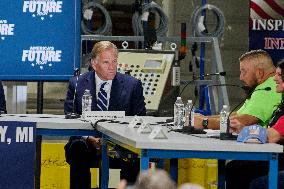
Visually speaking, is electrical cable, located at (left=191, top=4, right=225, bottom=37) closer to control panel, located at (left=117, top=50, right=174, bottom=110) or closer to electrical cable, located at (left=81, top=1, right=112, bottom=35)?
electrical cable, located at (left=81, top=1, right=112, bottom=35)

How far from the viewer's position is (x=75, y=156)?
20.2ft

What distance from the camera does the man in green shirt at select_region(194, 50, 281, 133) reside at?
17.0 feet

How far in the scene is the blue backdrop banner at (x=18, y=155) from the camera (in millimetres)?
5426

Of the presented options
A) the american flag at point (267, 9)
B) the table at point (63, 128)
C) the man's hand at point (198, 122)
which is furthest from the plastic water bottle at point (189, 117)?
the american flag at point (267, 9)

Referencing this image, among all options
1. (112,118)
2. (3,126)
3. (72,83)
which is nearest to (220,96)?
(72,83)

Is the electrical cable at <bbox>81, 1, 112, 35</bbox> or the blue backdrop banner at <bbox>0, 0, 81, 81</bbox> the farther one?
the electrical cable at <bbox>81, 1, 112, 35</bbox>

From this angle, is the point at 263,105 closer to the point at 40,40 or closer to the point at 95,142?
the point at 95,142

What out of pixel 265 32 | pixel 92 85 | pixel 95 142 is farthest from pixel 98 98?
pixel 265 32

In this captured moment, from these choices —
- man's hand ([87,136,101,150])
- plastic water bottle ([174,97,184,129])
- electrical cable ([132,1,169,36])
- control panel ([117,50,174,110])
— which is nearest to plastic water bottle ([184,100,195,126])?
plastic water bottle ([174,97,184,129])

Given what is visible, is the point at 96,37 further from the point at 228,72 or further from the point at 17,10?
the point at 228,72

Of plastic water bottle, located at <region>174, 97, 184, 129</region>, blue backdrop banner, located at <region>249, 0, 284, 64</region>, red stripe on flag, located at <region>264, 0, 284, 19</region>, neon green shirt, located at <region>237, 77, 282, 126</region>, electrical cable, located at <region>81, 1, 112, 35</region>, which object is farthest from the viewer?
red stripe on flag, located at <region>264, 0, 284, 19</region>

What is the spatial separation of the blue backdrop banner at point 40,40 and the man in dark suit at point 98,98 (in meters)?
1.05

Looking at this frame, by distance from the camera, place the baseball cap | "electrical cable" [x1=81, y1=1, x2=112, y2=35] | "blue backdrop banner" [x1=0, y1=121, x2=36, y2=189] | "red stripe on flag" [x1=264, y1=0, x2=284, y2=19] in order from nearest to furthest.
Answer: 1. the baseball cap
2. "blue backdrop banner" [x1=0, y1=121, x2=36, y2=189]
3. "electrical cable" [x1=81, y1=1, x2=112, y2=35]
4. "red stripe on flag" [x1=264, y1=0, x2=284, y2=19]

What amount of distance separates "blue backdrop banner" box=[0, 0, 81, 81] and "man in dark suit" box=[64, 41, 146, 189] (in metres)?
1.05
